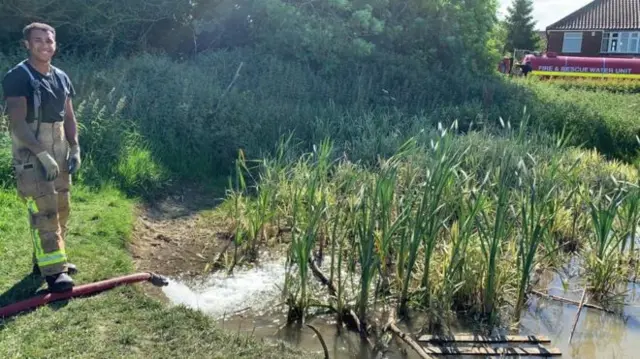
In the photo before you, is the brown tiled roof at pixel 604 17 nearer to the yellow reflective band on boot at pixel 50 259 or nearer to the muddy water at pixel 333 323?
the muddy water at pixel 333 323

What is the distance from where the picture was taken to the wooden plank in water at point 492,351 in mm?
4090

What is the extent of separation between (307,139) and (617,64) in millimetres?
17724

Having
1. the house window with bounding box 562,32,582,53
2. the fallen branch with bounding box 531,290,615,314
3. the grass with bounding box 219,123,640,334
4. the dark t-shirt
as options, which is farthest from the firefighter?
the house window with bounding box 562,32,582,53

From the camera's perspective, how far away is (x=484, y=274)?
15.1 feet

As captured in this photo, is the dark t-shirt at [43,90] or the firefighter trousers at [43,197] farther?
the firefighter trousers at [43,197]

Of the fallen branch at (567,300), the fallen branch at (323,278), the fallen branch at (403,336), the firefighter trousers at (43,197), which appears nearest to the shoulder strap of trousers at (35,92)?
the firefighter trousers at (43,197)

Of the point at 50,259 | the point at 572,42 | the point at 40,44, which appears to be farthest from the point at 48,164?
the point at 572,42

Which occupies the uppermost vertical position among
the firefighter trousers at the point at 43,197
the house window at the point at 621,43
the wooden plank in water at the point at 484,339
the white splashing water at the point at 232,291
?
the house window at the point at 621,43

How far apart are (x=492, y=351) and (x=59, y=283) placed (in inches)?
117

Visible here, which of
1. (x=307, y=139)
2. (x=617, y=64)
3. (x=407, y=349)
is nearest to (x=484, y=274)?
(x=407, y=349)

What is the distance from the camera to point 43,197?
397 cm

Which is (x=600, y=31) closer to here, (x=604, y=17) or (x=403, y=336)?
(x=604, y=17)

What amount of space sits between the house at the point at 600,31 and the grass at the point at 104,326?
1356 inches

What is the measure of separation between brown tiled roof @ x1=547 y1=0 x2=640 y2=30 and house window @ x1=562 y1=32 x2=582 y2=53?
0.43 metres
